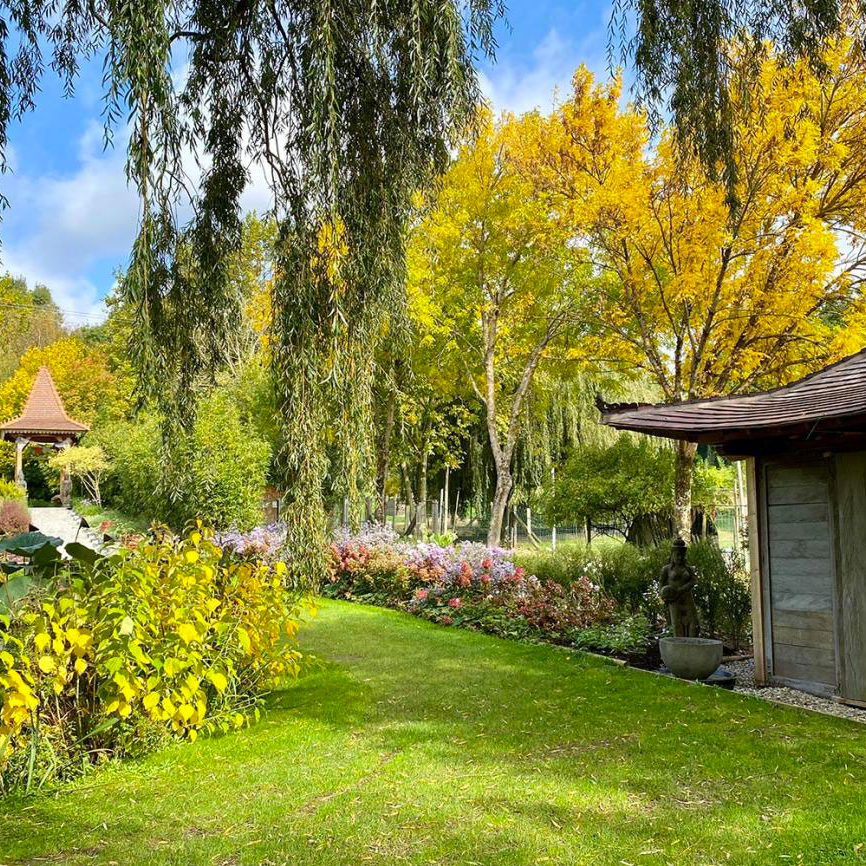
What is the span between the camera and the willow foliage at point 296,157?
3604mm

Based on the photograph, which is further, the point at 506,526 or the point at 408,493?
the point at 506,526

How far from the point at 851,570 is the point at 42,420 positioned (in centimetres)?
2596

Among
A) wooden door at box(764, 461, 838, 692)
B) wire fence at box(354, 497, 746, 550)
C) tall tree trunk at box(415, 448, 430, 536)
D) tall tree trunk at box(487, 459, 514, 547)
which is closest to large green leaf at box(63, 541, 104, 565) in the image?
wooden door at box(764, 461, 838, 692)

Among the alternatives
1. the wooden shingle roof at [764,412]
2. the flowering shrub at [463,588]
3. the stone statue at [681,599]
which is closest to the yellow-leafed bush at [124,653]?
the flowering shrub at [463,588]

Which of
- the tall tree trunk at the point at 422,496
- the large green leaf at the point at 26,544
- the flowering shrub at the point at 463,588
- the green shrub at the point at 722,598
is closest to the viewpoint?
the large green leaf at the point at 26,544

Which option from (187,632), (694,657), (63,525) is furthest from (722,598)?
(63,525)

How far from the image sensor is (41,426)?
25.5m

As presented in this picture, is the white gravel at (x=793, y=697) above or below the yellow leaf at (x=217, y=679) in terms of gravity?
below

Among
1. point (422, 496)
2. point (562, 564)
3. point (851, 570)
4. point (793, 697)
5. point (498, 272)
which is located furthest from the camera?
point (422, 496)

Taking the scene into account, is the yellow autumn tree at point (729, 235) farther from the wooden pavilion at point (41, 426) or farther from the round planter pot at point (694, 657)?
the wooden pavilion at point (41, 426)

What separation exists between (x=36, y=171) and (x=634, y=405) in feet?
17.3

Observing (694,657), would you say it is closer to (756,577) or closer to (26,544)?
(756,577)

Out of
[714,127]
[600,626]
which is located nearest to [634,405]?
[600,626]

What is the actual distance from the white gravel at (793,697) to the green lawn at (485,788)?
1.13ft
